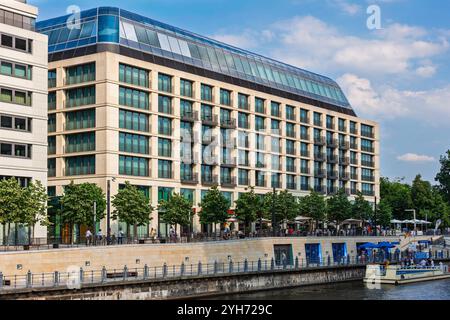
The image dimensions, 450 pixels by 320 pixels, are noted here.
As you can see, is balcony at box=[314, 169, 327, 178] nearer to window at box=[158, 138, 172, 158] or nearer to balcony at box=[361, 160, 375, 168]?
balcony at box=[361, 160, 375, 168]

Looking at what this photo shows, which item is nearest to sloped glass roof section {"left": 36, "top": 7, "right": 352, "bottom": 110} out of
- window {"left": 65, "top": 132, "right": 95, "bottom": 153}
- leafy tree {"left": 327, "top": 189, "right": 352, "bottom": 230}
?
window {"left": 65, "top": 132, "right": 95, "bottom": 153}

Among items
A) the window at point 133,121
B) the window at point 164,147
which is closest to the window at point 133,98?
the window at point 133,121

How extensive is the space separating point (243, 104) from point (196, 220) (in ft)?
59.2

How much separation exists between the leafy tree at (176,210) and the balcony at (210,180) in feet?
48.1

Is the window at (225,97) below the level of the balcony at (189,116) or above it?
above

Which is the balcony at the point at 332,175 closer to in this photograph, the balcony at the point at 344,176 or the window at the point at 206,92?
the balcony at the point at 344,176

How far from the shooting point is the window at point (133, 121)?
73.7 metres

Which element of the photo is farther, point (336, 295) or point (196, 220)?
Answer: point (196, 220)

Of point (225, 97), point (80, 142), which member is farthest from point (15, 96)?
point (225, 97)

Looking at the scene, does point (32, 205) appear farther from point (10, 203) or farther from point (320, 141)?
point (320, 141)

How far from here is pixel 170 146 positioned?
79.9m

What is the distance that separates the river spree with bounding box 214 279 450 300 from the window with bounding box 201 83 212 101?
3185 cm
